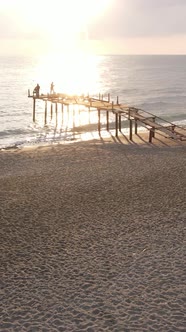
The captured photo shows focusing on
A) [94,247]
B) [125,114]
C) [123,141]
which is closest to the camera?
[94,247]

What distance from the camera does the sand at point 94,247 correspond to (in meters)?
9.27

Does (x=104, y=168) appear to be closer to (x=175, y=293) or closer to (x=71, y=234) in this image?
(x=71, y=234)

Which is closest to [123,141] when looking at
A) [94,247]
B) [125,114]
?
[125,114]

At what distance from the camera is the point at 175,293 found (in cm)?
1005

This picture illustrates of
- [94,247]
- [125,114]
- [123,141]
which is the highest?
[125,114]

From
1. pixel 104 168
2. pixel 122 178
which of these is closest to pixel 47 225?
pixel 122 178

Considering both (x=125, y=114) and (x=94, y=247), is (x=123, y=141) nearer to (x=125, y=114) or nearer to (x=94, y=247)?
(x=125, y=114)

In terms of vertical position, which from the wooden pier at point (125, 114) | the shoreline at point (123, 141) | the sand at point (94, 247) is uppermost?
the wooden pier at point (125, 114)

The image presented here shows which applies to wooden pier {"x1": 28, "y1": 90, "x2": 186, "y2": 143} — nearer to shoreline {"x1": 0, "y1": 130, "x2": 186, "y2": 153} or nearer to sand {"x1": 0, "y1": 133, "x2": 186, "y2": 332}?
shoreline {"x1": 0, "y1": 130, "x2": 186, "y2": 153}

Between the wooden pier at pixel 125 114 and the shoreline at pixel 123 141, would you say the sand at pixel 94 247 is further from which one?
the wooden pier at pixel 125 114

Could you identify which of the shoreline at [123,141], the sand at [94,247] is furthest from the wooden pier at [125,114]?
the sand at [94,247]

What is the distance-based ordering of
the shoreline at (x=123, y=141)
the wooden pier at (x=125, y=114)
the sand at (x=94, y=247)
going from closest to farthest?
1. the sand at (x=94, y=247)
2. the shoreline at (x=123, y=141)
3. the wooden pier at (x=125, y=114)

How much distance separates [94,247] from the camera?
41.3 feet

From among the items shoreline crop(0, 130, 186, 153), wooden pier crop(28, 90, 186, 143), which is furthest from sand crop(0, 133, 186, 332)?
wooden pier crop(28, 90, 186, 143)
